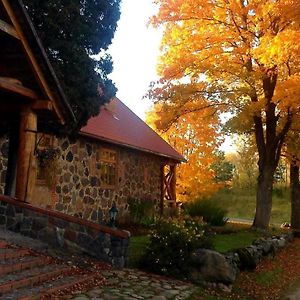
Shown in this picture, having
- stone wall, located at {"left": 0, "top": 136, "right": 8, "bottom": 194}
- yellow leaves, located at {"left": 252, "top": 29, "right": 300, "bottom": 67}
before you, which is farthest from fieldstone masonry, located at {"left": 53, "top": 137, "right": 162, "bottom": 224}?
yellow leaves, located at {"left": 252, "top": 29, "right": 300, "bottom": 67}

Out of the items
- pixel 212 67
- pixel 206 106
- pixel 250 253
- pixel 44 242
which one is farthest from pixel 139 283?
pixel 206 106

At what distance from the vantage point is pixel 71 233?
883cm

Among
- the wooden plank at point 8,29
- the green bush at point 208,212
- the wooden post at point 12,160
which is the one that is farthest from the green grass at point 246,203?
the wooden plank at point 8,29

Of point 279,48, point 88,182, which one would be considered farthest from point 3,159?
point 279,48

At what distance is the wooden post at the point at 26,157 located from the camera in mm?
9023

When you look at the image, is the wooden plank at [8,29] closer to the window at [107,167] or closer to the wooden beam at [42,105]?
the wooden beam at [42,105]

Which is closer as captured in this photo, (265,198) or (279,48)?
(279,48)

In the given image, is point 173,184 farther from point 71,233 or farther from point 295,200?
point 71,233

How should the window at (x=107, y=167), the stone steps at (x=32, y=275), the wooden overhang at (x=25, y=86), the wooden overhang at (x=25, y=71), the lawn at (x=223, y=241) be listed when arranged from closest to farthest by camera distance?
the stone steps at (x=32, y=275) < the wooden overhang at (x=25, y=71) < the wooden overhang at (x=25, y=86) < the lawn at (x=223, y=241) < the window at (x=107, y=167)

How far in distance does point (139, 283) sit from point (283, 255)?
791 cm

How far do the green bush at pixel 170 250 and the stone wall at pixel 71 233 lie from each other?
58 centimetres

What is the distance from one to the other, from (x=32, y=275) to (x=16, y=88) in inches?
142

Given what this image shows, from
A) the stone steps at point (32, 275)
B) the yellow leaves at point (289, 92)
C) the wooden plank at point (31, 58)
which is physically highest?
the yellow leaves at point (289, 92)

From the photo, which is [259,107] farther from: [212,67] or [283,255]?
[283,255]
